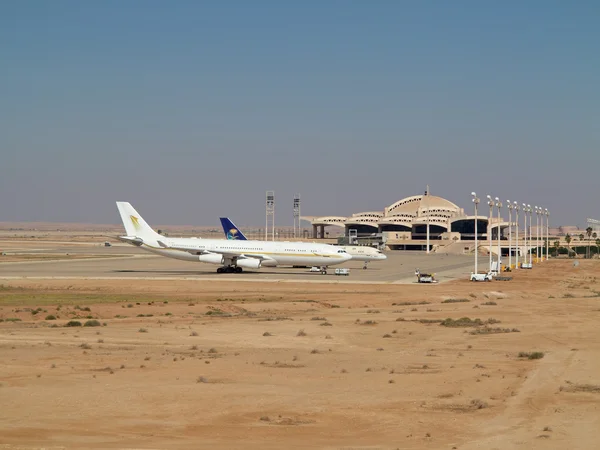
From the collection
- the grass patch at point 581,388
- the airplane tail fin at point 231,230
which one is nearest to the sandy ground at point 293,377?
the grass patch at point 581,388

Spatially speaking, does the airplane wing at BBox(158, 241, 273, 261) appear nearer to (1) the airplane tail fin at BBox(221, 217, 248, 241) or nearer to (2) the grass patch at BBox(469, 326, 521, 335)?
(1) the airplane tail fin at BBox(221, 217, 248, 241)

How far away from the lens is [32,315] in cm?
4166

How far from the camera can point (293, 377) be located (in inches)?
993

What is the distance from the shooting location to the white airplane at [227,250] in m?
83.1

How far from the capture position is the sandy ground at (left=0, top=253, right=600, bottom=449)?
59.2 feet

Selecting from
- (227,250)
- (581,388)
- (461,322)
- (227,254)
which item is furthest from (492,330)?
(227,254)

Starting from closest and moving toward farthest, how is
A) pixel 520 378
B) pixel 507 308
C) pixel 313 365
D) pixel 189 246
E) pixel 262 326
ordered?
pixel 520 378, pixel 313 365, pixel 262 326, pixel 507 308, pixel 189 246

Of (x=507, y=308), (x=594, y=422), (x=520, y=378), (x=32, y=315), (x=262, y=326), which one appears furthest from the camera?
(x=507, y=308)

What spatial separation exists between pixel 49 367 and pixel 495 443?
14.6 m

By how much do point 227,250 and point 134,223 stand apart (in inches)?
391

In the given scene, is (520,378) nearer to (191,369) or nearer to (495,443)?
(495,443)

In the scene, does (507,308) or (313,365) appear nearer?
(313,365)

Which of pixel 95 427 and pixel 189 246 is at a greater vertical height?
pixel 189 246

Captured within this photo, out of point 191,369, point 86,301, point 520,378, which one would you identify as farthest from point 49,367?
point 86,301
